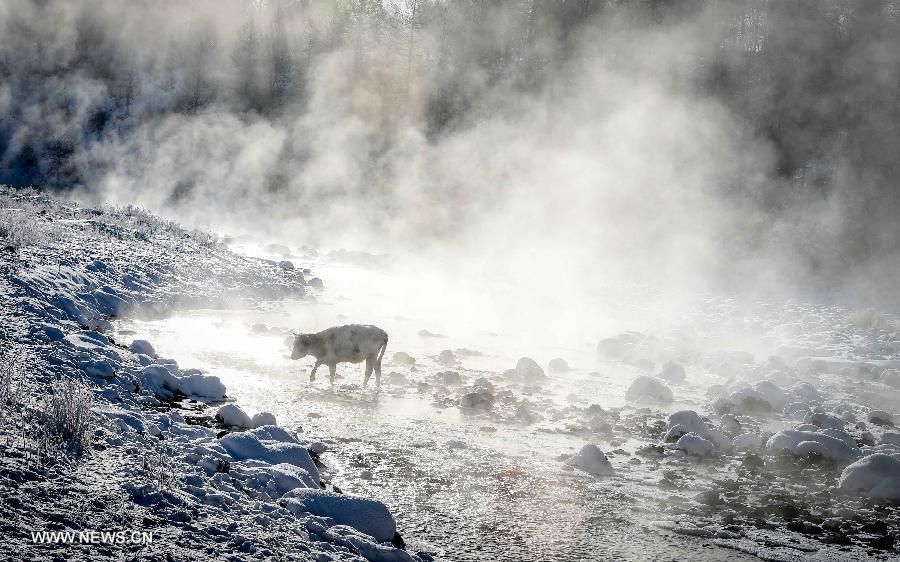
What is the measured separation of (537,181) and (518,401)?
1589 inches

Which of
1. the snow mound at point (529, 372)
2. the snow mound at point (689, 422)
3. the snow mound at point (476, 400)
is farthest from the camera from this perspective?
the snow mound at point (529, 372)

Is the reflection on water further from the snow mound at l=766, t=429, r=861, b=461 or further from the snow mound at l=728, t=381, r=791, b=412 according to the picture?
the snow mound at l=728, t=381, r=791, b=412

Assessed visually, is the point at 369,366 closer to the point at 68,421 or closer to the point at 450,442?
the point at 450,442

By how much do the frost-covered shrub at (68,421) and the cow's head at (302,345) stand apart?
7.13m

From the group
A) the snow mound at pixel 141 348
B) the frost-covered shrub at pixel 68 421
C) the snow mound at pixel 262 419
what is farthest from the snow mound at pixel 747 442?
the snow mound at pixel 141 348

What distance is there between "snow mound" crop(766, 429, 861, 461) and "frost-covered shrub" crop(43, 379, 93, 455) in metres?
9.71

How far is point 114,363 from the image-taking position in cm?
930

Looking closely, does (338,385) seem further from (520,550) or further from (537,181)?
(537,181)

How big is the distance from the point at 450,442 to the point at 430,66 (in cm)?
6432

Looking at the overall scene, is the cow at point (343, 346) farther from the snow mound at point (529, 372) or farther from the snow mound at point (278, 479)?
the snow mound at point (278, 479)

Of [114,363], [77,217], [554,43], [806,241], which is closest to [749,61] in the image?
[554,43]

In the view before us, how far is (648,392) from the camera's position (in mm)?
13469

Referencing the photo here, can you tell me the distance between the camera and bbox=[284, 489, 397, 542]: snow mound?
6.04 meters

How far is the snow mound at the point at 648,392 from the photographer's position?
1328 cm
